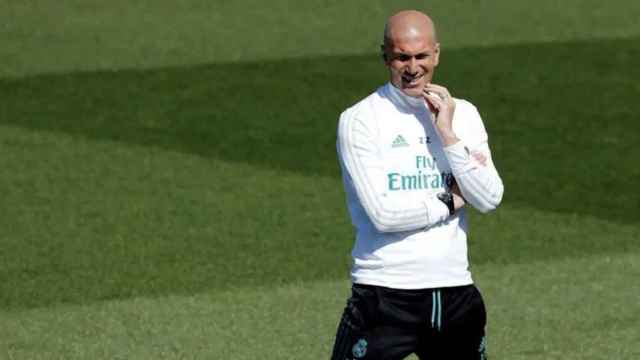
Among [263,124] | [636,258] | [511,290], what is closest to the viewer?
[511,290]

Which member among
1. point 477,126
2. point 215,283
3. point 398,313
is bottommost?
point 215,283

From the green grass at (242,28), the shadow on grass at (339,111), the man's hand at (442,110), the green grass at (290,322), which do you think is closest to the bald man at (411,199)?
the man's hand at (442,110)

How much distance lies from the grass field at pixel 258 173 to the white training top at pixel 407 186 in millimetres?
4182

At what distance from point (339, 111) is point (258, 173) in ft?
11.2

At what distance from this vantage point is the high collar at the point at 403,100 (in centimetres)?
805

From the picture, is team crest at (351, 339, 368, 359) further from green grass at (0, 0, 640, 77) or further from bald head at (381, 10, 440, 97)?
green grass at (0, 0, 640, 77)

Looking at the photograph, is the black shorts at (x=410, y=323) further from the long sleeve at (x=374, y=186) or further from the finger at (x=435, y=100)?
the finger at (x=435, y=100)

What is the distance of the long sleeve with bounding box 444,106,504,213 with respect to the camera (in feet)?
26.2

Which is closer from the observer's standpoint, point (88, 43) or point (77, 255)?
point (77, 255)

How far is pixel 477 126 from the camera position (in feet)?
27.0

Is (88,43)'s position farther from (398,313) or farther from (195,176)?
(398,313)

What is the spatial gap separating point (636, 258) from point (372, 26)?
45.8 feet

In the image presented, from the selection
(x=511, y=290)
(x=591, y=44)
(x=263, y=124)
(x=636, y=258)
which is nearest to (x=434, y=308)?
(x=511, y=290)

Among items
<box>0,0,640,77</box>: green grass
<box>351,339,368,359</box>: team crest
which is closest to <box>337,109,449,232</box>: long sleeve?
<box>351,339,368,359</box>: team crest
